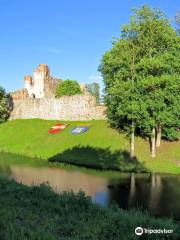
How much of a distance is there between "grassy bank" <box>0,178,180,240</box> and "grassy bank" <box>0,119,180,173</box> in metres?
23.9

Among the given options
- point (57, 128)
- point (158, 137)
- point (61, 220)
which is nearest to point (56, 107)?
point (57, 128)

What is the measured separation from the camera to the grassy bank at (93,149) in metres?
45.2

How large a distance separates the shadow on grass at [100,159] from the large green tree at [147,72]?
197cm

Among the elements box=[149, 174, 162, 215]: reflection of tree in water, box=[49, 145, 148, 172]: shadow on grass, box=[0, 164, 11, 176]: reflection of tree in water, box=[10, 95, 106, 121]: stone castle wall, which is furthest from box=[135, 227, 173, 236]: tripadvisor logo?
box=[10, 95, 106, 121]: stone castle wall

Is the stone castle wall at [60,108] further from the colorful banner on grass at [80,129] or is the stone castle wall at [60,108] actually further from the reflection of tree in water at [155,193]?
the reflection of tree in water at [155,193]

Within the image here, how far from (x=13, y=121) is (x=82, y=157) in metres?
36.9

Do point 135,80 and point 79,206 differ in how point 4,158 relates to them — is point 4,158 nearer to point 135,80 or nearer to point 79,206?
point 135,80

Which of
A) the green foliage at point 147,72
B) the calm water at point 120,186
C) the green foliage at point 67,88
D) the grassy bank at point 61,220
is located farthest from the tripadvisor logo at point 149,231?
the green foliage at point 67,88

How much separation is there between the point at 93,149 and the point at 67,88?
60.3 m

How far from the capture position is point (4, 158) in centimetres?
5397

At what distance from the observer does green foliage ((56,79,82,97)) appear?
360 ft

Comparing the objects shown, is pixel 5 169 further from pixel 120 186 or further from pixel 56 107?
pixel 56 107

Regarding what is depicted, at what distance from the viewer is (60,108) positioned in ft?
250

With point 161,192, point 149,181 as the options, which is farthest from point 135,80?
point 161,192
